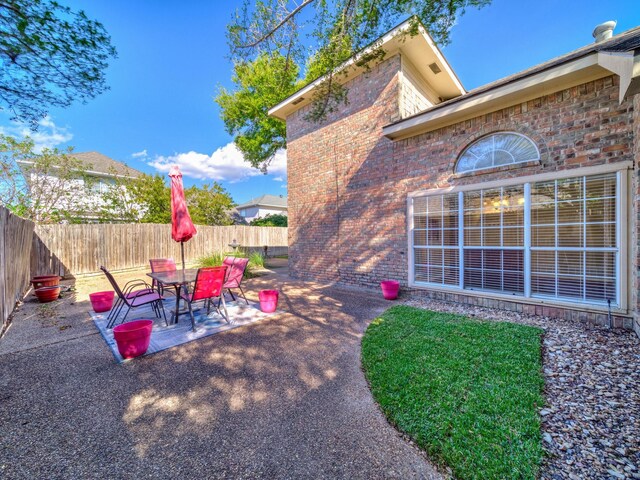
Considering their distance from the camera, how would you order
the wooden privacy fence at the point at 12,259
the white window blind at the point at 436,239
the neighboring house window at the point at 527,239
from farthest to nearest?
the white window blind at the point at 436,239, the wooden privacy fence at the point at 12,259, the neighboring house window at the point at 527,239

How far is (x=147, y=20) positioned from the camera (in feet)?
20.7

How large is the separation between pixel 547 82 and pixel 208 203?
18532mm

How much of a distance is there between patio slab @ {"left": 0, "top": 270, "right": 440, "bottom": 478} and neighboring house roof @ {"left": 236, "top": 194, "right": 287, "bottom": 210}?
34.6 meters

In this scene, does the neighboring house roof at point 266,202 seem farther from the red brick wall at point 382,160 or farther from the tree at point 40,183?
the red brick wall at point 382,160

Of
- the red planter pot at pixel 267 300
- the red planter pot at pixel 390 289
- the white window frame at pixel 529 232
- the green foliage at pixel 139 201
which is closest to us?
the white window frame at pixel 529 232

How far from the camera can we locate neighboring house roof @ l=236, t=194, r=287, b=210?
125ft

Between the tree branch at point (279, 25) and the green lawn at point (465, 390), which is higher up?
the tree branch at point (279, 25)

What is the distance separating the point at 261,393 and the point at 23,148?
15.2 m

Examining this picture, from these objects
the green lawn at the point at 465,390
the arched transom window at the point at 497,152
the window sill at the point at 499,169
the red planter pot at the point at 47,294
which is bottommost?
the green lawn at the point at 465,390

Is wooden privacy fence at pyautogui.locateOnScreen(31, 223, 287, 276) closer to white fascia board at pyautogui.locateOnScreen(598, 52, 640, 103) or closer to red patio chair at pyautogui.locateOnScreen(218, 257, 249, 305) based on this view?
red patio chair at pyautogui.locateOnScreen(218, 257, 249, 305)

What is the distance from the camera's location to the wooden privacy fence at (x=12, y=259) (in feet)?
15.8

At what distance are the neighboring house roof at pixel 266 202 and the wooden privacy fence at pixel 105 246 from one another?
22.8 m

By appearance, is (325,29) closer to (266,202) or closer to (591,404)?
(591,404)

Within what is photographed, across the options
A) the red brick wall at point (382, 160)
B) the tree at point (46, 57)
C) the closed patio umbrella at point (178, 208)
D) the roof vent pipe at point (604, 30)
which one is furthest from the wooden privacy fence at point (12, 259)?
the roof vent pipe at point (604, 30)
